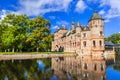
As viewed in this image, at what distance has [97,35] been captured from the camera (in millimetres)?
58781

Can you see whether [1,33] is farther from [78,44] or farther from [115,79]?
[115,79]

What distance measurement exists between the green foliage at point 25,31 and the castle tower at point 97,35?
15.3m

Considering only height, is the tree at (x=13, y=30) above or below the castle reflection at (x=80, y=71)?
above

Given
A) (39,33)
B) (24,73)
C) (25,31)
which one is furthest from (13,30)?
(24,73)

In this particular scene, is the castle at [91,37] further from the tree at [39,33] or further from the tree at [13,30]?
the tree at [13,30]

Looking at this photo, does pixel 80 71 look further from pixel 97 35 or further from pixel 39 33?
pixel 39 33

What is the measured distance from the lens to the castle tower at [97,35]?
5881 cm

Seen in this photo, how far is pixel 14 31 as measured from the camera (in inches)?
2470

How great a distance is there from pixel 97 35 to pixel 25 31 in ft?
78.9

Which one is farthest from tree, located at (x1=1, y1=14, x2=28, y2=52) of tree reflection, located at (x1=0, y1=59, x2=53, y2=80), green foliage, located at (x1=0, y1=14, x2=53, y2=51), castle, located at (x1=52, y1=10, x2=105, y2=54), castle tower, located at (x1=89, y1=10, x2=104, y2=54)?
tree reflection, located at (x1=0, y1=59, x2=53, y2=80)

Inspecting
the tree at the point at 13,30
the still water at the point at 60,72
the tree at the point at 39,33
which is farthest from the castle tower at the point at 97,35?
the still water at the point at 60,72

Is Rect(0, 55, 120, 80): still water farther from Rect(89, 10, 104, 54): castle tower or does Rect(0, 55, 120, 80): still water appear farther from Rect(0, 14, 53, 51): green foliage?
Rect(0, 14, 53, 51): green foliage

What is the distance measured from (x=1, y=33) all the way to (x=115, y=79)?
55.8 meters

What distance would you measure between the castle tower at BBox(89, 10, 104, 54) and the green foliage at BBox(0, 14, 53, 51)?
50.2 ft
